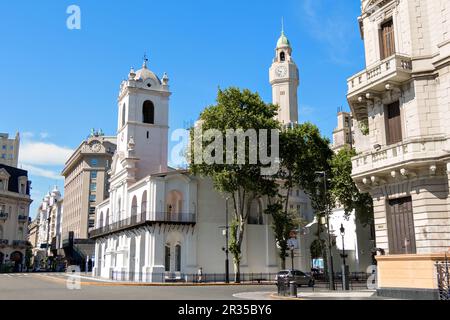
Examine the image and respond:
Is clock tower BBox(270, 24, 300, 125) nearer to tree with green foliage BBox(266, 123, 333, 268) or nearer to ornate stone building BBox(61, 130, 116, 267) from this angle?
ornate stone building BBox(61, 130, 116, 267)

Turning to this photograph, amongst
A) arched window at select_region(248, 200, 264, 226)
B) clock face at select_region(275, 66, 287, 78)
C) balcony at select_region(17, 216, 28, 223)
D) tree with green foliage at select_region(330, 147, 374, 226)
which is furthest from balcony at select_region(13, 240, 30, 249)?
tree with green foliage at select_region(330, 147, 374, 226)

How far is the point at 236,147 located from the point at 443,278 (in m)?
25.2

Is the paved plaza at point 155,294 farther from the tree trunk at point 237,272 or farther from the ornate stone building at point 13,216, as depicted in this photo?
the ornate stone building at point 13,216

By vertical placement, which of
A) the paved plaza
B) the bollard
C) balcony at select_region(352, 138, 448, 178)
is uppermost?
balcony at select_region(352, 138, 448, 178)

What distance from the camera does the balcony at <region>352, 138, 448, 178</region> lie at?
2102 cm

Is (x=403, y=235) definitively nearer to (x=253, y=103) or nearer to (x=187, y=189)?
(x=253, y=103)

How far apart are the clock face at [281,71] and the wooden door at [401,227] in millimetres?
69059

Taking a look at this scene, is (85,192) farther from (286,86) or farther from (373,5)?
(373,5)

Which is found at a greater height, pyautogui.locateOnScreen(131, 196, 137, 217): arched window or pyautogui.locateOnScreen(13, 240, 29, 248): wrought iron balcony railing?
pyautogui.locateOnScreen(131, 196, 137, 217): arched window

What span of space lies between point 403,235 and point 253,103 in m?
24.4

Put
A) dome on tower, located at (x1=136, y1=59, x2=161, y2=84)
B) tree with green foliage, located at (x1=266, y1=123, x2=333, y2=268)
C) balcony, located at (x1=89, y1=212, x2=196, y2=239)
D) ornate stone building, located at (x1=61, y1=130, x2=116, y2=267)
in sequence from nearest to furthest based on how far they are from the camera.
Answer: tree with green foliage, located at (x1=266, y1=123, x2=333, y2=268) < balcony, located at (x1=89, y1=212, x2=196, y2=239) < dome on tower, located at (x1=136, y1=59, x2=161, y2=84) < ornate stone building, located at (x1=61, y1=130, x2=116, y2=267)

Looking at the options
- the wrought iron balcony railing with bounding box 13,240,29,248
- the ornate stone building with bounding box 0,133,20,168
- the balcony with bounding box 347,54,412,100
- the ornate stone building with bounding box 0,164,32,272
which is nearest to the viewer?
the balcony with bounding box 347,54,412,100

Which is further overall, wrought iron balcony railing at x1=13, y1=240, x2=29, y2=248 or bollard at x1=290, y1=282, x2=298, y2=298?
wrought iron balcony railing at x1=13, y1=240, x2=29, y2=248

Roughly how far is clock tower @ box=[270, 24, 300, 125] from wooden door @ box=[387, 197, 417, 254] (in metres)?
65.5
